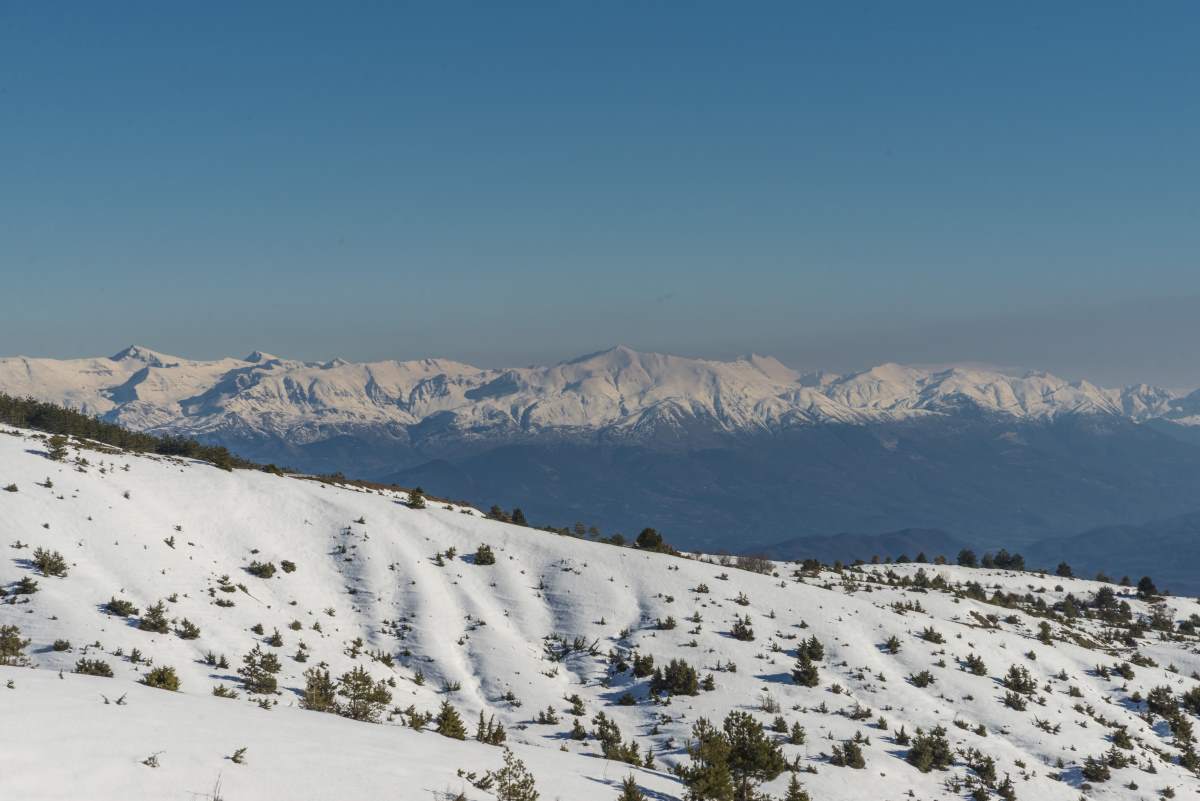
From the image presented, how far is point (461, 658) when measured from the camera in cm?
4003

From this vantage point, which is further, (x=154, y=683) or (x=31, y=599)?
(x=31, y=599)

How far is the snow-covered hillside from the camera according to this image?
1820 cm

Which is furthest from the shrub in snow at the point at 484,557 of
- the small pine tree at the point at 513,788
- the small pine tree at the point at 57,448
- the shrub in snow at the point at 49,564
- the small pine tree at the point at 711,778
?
the small pine tree at the point at 513,788

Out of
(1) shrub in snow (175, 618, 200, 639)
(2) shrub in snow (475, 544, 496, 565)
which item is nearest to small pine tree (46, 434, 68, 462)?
(1) shrub in snow (175, 618, 200, 639)

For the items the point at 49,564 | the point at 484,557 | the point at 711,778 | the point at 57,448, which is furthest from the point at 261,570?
the point at 711,778

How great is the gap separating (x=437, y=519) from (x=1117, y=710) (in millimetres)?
43262

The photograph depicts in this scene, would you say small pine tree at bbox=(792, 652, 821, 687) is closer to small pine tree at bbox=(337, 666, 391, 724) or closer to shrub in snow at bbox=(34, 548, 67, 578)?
small pine tree at bbox=(337, 666, 391, 724)

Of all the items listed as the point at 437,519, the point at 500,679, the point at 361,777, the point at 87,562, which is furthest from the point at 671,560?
the point at 361,777

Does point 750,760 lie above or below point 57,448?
below

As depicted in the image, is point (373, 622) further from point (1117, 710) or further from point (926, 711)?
point (1117, 710)

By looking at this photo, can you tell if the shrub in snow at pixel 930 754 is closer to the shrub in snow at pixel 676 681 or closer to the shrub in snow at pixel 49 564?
the shrub in snow at pixel 676 681

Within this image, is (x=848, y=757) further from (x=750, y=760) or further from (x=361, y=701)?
(x=361, y=701)

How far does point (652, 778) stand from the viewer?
2484 cm

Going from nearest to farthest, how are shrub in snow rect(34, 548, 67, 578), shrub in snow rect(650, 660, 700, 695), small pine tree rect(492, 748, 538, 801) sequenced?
1. small pine tree rect(492, 748, 538, 801)
2. shrub in snow rect(34, 548, 67, 578)
3. shrub in snow rect(650, 660, 700, 695)
